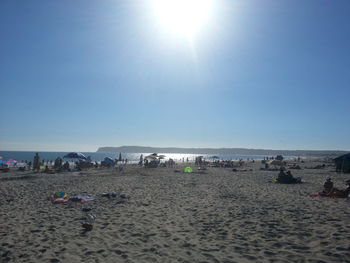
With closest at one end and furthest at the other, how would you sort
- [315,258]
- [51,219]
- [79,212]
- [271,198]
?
[315,258] → [51,219] → [79,212] → [271,198]

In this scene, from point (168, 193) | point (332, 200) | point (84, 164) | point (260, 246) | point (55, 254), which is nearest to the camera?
point (55, 254)

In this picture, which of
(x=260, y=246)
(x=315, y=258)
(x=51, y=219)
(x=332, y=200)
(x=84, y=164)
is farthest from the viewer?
(x=84, y=164)

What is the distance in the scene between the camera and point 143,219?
26.8ft

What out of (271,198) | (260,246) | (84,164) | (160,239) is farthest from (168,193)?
(84,164)

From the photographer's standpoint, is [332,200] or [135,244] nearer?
[135,244]

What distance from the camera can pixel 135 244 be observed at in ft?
19.8

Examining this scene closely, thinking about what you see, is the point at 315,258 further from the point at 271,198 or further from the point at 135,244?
the point at 271,198

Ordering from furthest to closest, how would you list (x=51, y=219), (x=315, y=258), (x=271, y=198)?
(x=271, y=198), (x=51, y=219), (x=315, y=258)

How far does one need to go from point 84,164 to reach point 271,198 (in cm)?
2617

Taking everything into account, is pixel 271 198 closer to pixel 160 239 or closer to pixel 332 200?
pixel 332 200

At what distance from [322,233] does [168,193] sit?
7681 mm

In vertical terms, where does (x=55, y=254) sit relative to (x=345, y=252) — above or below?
below

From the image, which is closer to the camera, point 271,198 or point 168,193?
point 271,198

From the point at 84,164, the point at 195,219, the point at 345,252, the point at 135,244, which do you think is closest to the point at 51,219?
the point at 135,244
